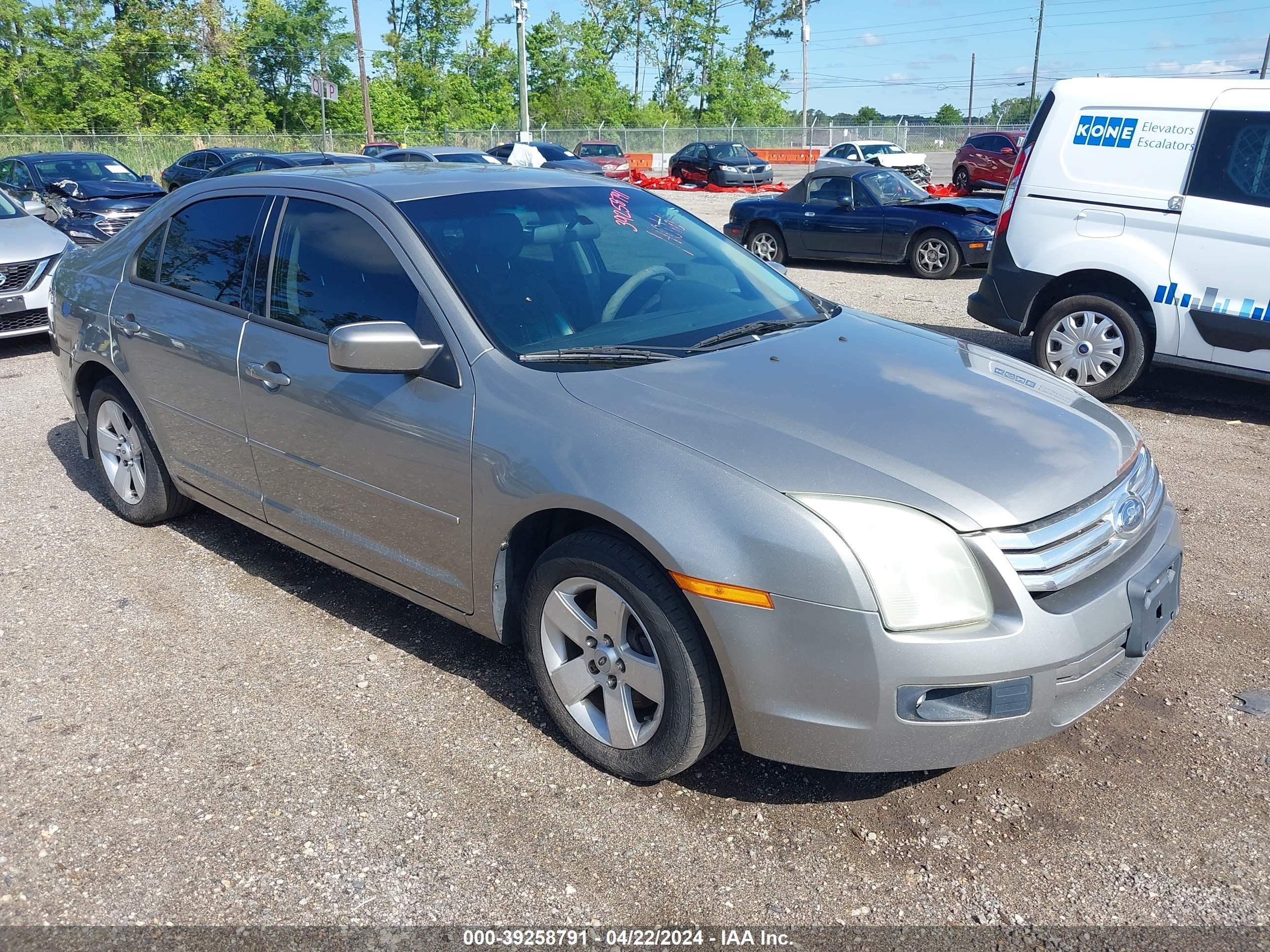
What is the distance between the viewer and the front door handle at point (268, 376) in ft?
12.5

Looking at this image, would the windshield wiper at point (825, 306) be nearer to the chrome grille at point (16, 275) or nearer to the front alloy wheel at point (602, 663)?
the front alloy wheel at point (602, 663)

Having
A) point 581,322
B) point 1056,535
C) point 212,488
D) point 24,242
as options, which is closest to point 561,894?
point 1056,535

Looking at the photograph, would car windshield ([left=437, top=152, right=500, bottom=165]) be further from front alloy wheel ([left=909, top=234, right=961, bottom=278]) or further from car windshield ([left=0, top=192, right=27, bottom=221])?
car windshield ([left=0, top=192, right=27, bottom=221])

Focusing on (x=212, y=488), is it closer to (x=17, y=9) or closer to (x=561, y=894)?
(x=561, y=894)

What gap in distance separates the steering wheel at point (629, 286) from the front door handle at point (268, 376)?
3.91ft

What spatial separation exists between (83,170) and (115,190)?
43.7 inches

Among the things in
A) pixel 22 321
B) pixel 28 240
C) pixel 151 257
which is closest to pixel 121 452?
pixel 151 257

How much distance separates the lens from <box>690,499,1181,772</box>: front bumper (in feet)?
8.38

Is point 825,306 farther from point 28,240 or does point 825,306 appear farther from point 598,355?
point 28,240

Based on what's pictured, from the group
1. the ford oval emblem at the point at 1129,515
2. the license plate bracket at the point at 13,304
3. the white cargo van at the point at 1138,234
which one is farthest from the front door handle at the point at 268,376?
the license plate bracket at the point at 13,304

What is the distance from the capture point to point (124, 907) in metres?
2.66

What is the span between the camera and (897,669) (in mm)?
2549

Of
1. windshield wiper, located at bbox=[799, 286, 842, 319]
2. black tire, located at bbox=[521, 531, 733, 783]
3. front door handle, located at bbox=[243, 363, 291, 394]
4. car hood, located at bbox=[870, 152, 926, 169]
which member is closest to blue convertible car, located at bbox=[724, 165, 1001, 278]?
windshield wiper, located at bbox=[799, 286, 842, 319]

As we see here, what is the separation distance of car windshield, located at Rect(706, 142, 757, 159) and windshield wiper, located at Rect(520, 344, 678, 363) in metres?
27.9
